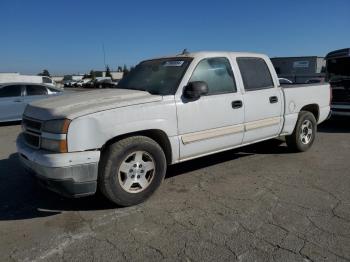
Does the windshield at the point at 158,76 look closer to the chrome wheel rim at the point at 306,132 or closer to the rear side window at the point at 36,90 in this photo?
the chrome wheel rim at the point at 306,132

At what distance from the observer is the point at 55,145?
3793 mm

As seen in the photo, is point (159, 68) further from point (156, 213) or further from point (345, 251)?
point (345, 251)

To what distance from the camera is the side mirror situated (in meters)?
4.57

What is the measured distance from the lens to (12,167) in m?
6.13

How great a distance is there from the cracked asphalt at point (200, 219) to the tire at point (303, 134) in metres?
0.79

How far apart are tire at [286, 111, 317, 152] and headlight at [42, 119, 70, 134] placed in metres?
4.30

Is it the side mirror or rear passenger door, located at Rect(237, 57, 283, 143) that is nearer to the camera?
the side mirror

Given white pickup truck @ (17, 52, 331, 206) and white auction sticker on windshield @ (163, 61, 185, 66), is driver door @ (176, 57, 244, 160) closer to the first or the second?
white pickup truck @ (17, 52, 331, 206)

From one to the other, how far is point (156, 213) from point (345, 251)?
75.7 inches

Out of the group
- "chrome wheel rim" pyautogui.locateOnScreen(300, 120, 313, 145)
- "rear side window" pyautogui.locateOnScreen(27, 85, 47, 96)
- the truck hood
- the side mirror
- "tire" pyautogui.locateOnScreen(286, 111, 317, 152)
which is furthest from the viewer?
"rear side window" pyautogui.locateOnScreen(27, 85, 47, 96)

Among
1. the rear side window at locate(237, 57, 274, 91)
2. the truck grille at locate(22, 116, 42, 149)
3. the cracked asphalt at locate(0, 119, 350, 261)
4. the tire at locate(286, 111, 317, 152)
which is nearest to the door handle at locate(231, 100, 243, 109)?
the rear side window at locate(237, 57, 274, 91)

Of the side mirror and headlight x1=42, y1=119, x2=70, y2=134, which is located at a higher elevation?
the side mirror

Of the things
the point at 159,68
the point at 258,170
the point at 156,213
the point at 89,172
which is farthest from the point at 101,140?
the point at 258,170

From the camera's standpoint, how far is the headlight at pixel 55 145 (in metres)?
3.75
